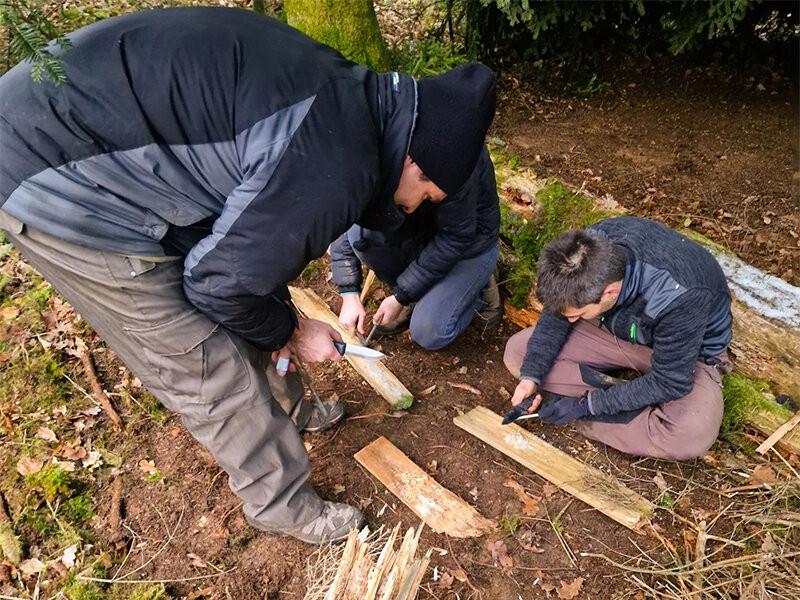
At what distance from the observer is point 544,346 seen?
325 cm

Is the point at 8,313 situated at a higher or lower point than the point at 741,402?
higher

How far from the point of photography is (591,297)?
8.43ft

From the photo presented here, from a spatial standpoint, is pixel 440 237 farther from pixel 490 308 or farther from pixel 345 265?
pixel 490 308

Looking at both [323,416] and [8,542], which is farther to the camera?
[323,416]

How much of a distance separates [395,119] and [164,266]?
0.94 m

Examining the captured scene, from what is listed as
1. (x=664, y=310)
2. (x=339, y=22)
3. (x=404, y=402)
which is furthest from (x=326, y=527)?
(x=339, y=22)

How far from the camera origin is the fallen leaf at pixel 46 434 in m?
3.15

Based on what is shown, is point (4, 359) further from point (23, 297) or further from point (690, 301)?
point (690, 301)

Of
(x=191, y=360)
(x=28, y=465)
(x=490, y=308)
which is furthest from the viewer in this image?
(x=490, y=308)

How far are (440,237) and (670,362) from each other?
4.39 ft

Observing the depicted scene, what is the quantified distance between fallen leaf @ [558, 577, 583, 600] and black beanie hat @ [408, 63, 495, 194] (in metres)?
1.94

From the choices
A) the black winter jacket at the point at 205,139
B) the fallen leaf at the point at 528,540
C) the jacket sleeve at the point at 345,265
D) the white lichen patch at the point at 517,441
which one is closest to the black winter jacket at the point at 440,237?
the jacket sleeve at the point at 345,265

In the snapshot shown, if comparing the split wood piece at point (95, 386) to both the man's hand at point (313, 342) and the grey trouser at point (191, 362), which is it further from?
the man's hand at point (313, 342)

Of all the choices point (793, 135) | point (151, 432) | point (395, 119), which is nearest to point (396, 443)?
point (151, 432)
